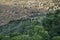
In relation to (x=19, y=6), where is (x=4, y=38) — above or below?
above

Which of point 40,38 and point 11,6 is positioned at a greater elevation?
point 40,38

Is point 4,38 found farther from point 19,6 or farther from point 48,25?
point 19,6

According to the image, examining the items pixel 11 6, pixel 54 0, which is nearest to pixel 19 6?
pixel 11 6

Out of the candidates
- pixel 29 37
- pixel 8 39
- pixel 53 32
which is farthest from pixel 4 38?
pixel 53 32

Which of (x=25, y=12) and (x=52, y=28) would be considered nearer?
(x=52, y=28)

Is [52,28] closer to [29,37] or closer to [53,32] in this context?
[53,32]

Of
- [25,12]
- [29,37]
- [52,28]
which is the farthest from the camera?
[25,12]

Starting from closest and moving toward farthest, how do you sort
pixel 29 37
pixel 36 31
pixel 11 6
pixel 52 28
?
1. pixel 29 37
2. pixel 36 31
3. pixel 52 28
4. pixel 11 6

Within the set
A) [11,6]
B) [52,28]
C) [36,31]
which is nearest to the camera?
[36,31]

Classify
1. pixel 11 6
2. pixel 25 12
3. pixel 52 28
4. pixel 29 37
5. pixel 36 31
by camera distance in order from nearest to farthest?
pixel 29 37 < pixel 36 31 < pixel 52 28 < pixel 25 12 < pixel 11 6
